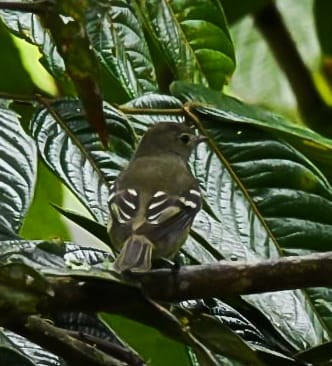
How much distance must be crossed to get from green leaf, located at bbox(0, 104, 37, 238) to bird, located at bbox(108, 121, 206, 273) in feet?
0.51

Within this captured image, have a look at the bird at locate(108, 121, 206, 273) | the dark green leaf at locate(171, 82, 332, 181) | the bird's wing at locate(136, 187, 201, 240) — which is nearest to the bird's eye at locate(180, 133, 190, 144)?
the bird at locate(108, 121, 206, 273)

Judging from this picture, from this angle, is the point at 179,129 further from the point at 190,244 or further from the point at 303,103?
the point at 190,244

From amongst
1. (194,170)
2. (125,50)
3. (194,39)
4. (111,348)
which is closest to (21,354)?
(111,348)

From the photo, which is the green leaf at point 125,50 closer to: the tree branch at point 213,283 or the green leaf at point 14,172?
the green leaf at point 14,172

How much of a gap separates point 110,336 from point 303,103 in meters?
1.80

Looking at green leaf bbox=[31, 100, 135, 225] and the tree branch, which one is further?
green leaf bbox=[31, 100, 135, 225]

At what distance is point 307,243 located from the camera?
1.88 m

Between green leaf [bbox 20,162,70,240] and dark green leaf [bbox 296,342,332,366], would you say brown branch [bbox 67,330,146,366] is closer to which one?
dark green leaf [bbox 296,342,332,366]

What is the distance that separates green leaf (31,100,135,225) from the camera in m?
1.79

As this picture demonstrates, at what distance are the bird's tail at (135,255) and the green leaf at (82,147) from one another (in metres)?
0.06

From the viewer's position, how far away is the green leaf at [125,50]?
1.95 metres

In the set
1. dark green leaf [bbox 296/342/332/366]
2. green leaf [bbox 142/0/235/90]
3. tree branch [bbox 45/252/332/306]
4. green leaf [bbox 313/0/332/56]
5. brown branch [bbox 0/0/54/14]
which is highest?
green leaf [bbox 313/0/332/56]

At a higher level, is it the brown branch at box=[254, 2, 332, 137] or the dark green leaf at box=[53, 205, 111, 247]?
the brown branch at box=[254, 2, 332, 137]

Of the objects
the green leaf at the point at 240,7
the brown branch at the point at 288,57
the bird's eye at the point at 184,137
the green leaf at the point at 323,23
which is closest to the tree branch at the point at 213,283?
the bird's eye at the point at 184,137
